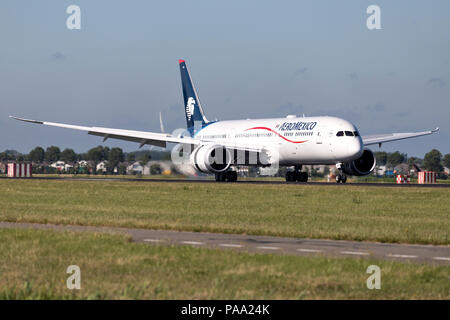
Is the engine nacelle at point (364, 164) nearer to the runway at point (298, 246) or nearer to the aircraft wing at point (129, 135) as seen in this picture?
the aircraft wing at point (129, 135)

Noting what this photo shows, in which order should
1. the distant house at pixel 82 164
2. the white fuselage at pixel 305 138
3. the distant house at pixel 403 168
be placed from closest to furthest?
the white fuselage at pixel 305 138 → the distant house at pixel 403 168 → the distant house at pixel 82 164

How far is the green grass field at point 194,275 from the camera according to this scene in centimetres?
1185

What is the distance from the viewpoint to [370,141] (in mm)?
62156

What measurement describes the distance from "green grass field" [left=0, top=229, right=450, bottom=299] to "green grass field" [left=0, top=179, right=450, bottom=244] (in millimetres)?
5752

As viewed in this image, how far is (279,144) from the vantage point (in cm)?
5844

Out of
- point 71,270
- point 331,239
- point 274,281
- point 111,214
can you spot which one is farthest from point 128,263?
point 111,214

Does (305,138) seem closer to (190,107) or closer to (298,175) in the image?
(298,175)

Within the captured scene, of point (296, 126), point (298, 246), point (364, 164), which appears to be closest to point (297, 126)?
point (296, 126)

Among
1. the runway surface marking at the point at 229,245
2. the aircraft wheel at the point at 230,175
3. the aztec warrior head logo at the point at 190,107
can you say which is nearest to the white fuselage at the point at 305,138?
the aircraft wheel at the point at 230,175

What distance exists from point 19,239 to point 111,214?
29.8ft

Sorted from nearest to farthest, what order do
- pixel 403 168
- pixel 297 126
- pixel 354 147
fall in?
pixel 354 147 < pixel 297 126 < pixel 403 168

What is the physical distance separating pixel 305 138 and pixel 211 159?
7.69 meters

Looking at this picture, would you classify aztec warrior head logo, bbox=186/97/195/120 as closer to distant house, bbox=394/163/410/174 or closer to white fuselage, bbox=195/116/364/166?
white fuselage, bbox=195/116/364/166

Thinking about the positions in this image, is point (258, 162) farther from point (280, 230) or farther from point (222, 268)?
point (222, 268)
